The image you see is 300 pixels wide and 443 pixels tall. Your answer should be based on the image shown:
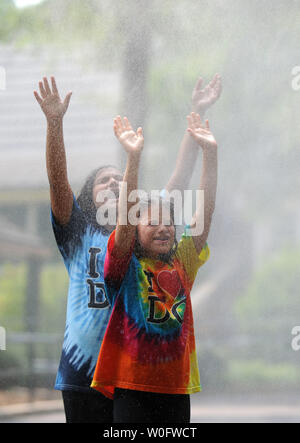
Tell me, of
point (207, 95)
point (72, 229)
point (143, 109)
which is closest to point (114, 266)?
point (72, 229)

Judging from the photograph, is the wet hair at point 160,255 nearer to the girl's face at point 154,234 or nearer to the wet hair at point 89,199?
the girl's face at point 154,234

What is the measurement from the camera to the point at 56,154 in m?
1.78

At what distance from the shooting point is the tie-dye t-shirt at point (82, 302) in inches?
70.6

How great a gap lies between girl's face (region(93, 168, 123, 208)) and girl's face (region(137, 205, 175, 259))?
0.16 metres

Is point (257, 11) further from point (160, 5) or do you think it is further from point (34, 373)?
point (34, 373)

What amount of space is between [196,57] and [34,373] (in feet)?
7.64

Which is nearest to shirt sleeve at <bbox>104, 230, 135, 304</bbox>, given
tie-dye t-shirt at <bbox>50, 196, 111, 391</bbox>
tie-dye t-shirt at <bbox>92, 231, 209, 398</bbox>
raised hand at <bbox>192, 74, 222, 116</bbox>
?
tie-dye t-shirt at <bbox>92, 231, 209, 398</bbox>

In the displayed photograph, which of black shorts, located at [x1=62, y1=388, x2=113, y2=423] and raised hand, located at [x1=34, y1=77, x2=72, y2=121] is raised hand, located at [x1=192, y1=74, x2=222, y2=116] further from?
black shorts, located at [x1=62, y1=388, x2=113, y2=423]

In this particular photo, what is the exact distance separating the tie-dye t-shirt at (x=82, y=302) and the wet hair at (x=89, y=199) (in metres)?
0.01

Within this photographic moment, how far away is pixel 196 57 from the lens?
243 centimetres

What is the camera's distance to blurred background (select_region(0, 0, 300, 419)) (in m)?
2.41

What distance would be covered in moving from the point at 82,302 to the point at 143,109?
855 mm

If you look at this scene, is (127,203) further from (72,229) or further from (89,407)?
(89,407)

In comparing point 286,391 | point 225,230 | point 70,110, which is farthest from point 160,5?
point 286,391
